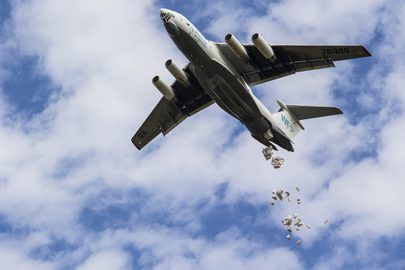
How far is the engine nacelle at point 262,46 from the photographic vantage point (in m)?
34.4

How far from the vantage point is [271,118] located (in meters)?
36.6

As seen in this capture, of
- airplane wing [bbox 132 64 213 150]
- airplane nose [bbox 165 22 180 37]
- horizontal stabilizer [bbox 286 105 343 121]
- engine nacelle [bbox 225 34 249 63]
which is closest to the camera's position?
airplane nose [bbox 165 22 180 37]

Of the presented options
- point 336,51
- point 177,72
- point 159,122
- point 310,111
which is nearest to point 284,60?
point 336,51

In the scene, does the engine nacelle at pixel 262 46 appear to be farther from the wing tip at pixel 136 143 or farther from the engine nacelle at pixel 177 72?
the wing tip at pixel 136 143

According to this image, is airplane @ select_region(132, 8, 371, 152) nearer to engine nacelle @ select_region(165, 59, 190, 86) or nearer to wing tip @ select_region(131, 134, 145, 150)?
engine nacelle @ select_region(165, 59, 190, 86)

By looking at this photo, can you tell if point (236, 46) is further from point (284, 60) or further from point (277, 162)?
point (277, 162)

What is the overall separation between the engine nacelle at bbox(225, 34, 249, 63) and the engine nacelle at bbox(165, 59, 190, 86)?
3.25 m

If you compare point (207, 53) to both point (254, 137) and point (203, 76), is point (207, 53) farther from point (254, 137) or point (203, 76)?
point (254, 137)

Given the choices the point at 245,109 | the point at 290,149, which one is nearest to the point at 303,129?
the point at 290,149

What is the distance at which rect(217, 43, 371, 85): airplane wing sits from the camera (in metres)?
34.5

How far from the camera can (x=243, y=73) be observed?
1438 inches

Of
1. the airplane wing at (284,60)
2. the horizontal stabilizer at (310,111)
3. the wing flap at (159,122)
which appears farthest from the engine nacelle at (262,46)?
the wing flap at (159,122)

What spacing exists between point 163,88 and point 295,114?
6.76m

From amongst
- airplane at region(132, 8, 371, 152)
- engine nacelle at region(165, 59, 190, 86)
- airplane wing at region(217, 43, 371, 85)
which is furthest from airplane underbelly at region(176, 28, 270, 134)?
engine nacelle at region(165, 59, 190, 86)
